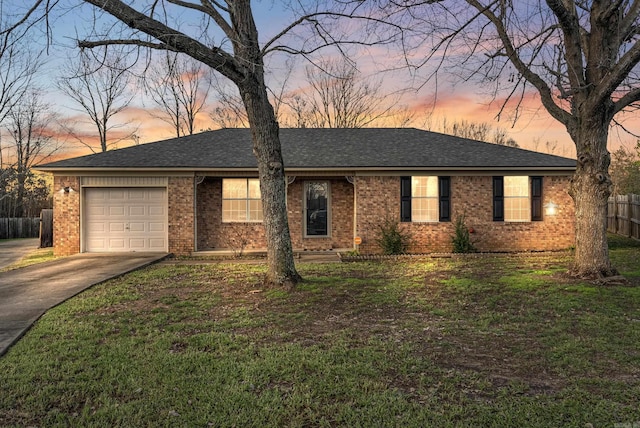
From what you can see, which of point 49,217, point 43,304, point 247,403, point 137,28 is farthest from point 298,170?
point 49,217

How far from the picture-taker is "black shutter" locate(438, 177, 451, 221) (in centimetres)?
1385

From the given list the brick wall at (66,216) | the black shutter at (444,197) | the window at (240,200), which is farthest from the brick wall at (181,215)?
the black shutter at (444,197)

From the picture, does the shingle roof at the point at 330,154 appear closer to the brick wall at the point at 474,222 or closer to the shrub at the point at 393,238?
the brick wall at the point at 474,222

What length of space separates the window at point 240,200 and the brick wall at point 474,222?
141 inches

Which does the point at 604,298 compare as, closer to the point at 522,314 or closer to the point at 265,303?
the point at 522,314

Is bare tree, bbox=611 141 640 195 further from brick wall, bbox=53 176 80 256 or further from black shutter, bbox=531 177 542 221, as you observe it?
brick wall, bbox=53 176 80 256

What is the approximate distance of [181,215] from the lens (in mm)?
13461

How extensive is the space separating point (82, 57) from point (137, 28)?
3.77 ft

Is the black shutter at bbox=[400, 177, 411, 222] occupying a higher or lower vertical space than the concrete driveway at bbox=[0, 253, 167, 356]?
higher

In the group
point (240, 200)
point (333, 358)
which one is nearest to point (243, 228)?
point (240, 200)

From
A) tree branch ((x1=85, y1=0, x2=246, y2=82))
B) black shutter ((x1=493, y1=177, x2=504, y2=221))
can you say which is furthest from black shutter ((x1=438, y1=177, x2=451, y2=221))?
tree branch ((x1=85, y1=0, x2=246, y2=82))

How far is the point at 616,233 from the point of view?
18828mm

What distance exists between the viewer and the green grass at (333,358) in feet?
10.9

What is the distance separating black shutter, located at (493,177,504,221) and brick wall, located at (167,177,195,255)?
1021cm
